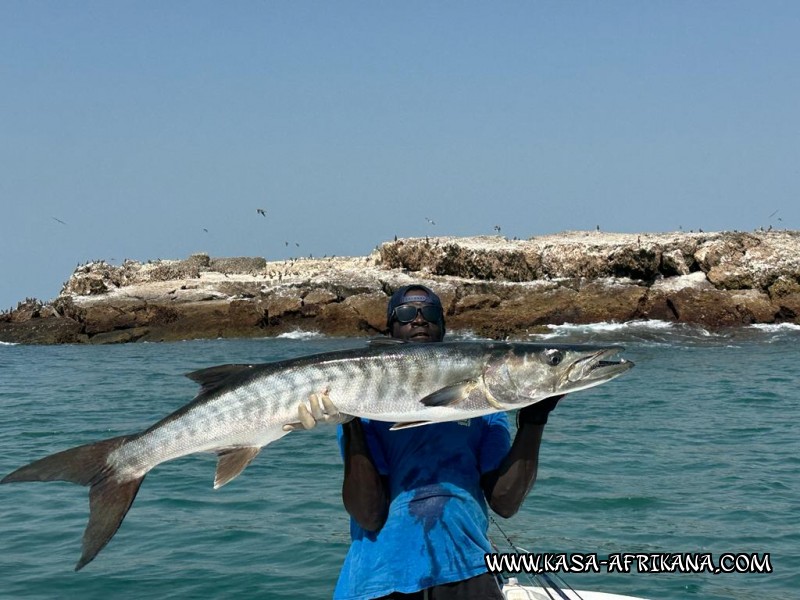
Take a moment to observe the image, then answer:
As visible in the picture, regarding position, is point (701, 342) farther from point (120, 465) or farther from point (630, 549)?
point (120, 465)

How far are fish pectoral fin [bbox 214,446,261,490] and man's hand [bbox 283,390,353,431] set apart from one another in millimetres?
306

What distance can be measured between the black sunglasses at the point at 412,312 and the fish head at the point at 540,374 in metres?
0.42

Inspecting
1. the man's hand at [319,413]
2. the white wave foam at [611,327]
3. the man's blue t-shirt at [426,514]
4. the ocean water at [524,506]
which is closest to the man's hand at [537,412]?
the man's blue t-shirt at [426,514]

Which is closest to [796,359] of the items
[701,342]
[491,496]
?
[701,342]

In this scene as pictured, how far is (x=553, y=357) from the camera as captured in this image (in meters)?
3.52

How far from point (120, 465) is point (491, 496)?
4.83 feet

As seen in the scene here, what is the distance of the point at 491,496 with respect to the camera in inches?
147

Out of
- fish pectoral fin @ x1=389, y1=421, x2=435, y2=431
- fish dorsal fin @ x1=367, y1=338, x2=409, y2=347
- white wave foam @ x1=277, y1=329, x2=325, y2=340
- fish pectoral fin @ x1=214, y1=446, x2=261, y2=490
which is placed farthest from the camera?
white wave foam @ x1=277, y1=329, x2=325, y2=340

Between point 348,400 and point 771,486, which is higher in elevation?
point 348,400

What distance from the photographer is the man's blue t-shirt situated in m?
3.50

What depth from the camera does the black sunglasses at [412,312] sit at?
12.5ft

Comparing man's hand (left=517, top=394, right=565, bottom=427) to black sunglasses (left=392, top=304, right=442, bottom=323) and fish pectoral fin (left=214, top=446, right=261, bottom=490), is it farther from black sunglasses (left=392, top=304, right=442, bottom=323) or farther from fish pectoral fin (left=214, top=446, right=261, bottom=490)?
fish pectoral fin (left=214, top=446, right=261, bottom=490)

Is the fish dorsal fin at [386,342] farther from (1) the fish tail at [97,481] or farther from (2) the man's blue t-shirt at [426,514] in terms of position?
(1) the fish tail at [97,481]
